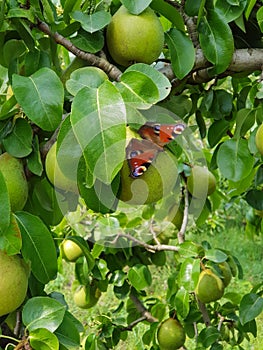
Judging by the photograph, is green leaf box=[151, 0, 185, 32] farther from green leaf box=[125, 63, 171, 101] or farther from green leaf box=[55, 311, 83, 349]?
green leaf box=[55, 311, 83, 349]

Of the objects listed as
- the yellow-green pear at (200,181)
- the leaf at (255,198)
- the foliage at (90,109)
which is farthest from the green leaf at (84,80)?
the leaf at (255,198)

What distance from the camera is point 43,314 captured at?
75cm

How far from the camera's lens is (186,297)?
126cm

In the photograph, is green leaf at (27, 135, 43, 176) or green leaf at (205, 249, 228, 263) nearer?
green leaf at (27, 135, 43, 176)

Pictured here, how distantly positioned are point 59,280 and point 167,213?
2309 millimetres

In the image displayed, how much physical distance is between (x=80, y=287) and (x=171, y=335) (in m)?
0.42

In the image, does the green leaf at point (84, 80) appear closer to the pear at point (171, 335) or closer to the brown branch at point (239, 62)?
the brown branch at point (239, 62)

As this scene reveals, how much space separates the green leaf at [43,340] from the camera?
0.70 metres

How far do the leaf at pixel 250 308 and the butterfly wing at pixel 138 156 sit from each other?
638 millimetres

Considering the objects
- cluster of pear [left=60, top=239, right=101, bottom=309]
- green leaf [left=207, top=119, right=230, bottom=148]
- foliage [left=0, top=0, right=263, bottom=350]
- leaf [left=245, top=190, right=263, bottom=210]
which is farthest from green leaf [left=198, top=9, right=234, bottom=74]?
cluster of pear [left=60, top=239, right=101, bottom=309]

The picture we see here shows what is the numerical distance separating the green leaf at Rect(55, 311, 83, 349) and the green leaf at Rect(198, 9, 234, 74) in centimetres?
46

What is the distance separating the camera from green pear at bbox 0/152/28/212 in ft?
2.60

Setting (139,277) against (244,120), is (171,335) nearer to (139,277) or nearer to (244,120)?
(139,277)

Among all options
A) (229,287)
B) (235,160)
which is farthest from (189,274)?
(229,287)
